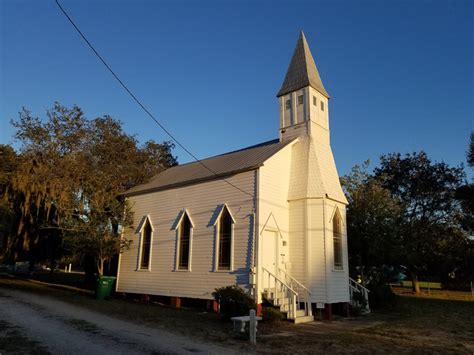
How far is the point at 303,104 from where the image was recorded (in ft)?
68.2

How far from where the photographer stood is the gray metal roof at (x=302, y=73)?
69.8 feet

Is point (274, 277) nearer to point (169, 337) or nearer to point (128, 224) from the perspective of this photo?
point (169, 337)

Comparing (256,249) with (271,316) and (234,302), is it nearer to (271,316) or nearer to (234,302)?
(234,302)

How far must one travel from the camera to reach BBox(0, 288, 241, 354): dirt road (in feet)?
28.3

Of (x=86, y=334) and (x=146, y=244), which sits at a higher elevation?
(x=146, y=244)

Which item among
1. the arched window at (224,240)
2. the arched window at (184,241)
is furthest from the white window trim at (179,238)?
the arched window at (224,240)

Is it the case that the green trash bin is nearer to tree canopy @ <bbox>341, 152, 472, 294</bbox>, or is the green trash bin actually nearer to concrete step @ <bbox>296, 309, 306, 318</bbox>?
concrete step @ <bbox>296, 309, 306, 318</bbox>

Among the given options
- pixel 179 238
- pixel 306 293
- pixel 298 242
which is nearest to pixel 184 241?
pixel 179 238

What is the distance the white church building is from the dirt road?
5.54 metres

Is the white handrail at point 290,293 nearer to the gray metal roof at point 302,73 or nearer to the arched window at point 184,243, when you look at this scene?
the arched window at point 184,243

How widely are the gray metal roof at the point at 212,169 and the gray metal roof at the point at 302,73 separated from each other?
129 inches

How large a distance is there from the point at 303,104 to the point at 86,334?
15.5 meters

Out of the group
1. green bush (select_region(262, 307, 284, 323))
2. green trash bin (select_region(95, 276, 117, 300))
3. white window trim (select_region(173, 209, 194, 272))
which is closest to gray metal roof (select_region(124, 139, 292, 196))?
white window trim (select_region(173, 209, 194, 272))

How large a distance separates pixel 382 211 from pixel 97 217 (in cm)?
1830
